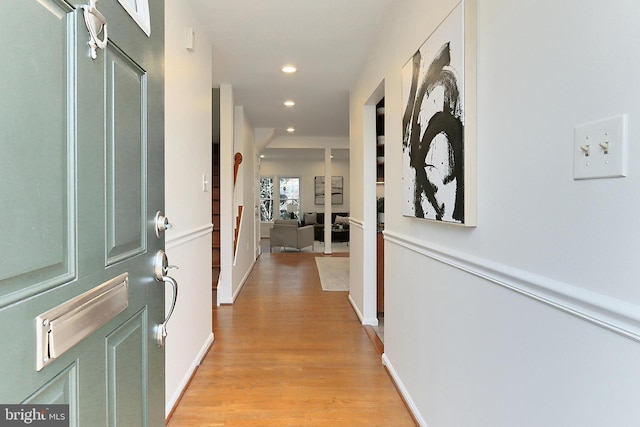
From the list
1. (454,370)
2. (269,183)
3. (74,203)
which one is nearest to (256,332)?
(454,370)

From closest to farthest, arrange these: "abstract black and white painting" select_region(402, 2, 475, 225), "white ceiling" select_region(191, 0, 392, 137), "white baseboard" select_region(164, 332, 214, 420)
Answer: "abstract black and white painting" select_region(402, 2, 475, 225)
"white baseboard" select_region(164, 332, 214, 420)
"white ceiling" select_region(191, 0, 392, 137)

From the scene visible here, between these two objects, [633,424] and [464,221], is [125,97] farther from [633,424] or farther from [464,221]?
[633,424]

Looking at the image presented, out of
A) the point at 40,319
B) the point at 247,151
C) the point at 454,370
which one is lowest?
the point at 454,370

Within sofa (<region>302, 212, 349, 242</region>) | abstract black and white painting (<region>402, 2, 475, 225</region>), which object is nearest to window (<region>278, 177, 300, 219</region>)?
sofa (<region>302, 212, 349, 242</region>)

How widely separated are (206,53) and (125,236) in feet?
7.41

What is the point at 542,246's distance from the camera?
922 mm

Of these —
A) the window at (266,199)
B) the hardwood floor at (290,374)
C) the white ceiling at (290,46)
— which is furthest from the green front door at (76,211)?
the window at (266,199)

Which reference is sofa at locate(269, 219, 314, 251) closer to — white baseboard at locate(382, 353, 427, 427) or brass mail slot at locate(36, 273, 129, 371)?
white baseboard at locate(382, 353, 427, 427)

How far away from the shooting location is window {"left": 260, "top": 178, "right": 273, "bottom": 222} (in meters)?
11.4

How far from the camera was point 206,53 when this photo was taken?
8.93ft

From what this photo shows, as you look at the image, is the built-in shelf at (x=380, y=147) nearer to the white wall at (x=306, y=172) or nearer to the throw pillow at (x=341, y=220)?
the throw pillow at (x=341, y=220)

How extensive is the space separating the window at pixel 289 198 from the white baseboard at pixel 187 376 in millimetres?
8682

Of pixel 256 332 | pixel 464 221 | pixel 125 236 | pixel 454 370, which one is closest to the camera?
pixel 125 236

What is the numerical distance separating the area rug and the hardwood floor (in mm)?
871
